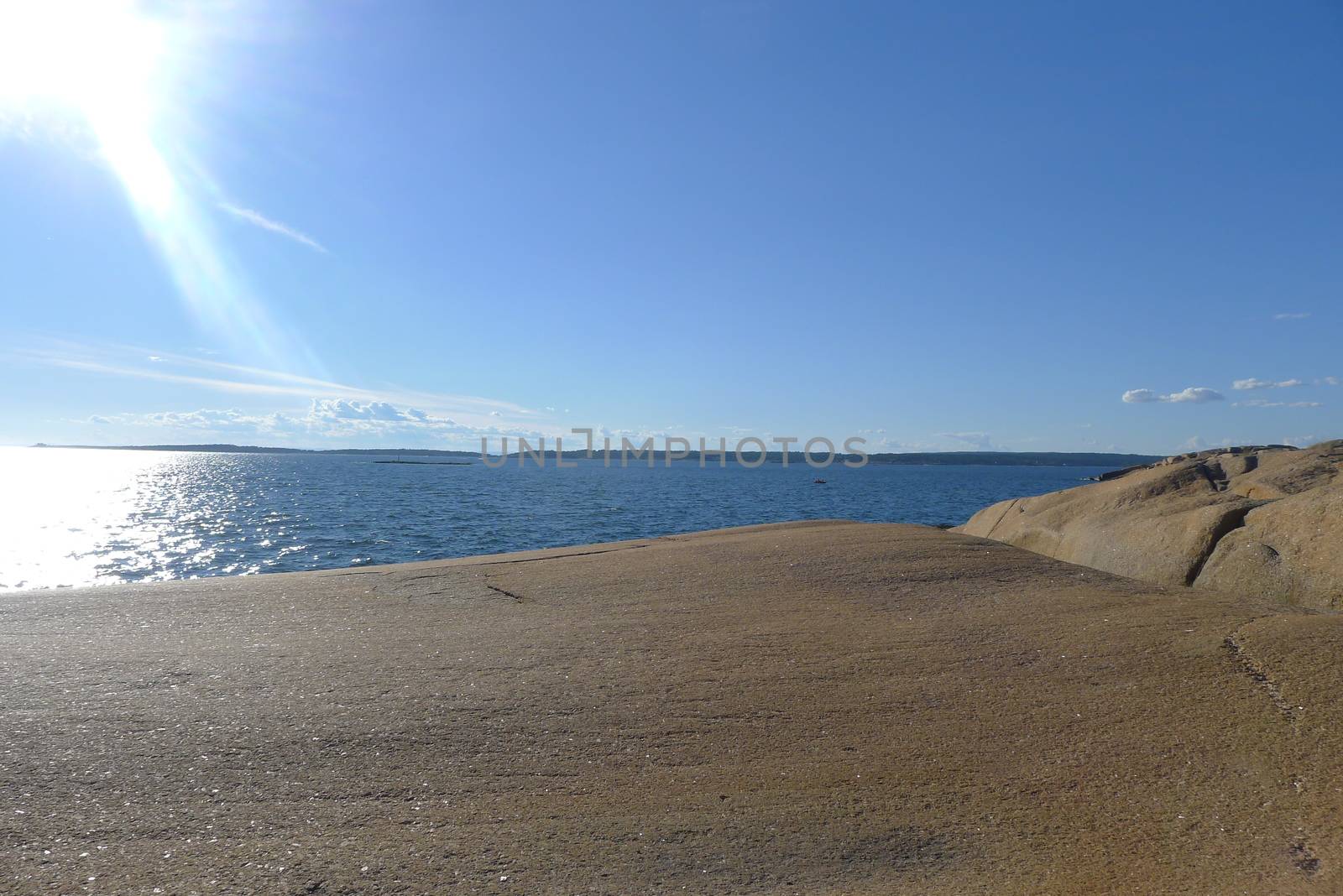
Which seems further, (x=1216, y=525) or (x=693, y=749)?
(x=1216, y=525)

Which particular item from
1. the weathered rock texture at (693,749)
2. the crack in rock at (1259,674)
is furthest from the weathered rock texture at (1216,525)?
the crack in rock at (1259,674)

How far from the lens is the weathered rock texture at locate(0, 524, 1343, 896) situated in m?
3.69

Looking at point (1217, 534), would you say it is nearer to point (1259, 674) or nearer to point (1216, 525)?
point (1216, 525)

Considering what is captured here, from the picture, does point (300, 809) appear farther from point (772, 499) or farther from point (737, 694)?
point (772, 499)

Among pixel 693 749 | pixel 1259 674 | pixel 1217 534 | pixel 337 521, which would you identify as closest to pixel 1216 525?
pixel 1217 534

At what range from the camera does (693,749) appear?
4863 millimetres

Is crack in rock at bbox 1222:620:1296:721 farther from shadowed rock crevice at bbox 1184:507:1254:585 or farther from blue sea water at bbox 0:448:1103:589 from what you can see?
blue sea water at bbox 0:448:1103:589

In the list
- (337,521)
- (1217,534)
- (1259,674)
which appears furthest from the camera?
(337,521)

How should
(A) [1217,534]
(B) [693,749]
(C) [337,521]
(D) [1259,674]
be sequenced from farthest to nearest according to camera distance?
1. (C) [337,521]
2. (A) [1217,534]
3. (D) [1259,674]
4. (B) [693,749]

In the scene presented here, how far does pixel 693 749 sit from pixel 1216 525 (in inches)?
272

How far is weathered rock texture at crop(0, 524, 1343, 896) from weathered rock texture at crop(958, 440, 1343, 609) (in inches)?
22.5

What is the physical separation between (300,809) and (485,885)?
52.0 inches

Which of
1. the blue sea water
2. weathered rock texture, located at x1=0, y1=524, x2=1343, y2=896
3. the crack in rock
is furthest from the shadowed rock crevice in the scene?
the blue sea water

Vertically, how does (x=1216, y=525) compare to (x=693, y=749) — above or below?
above
